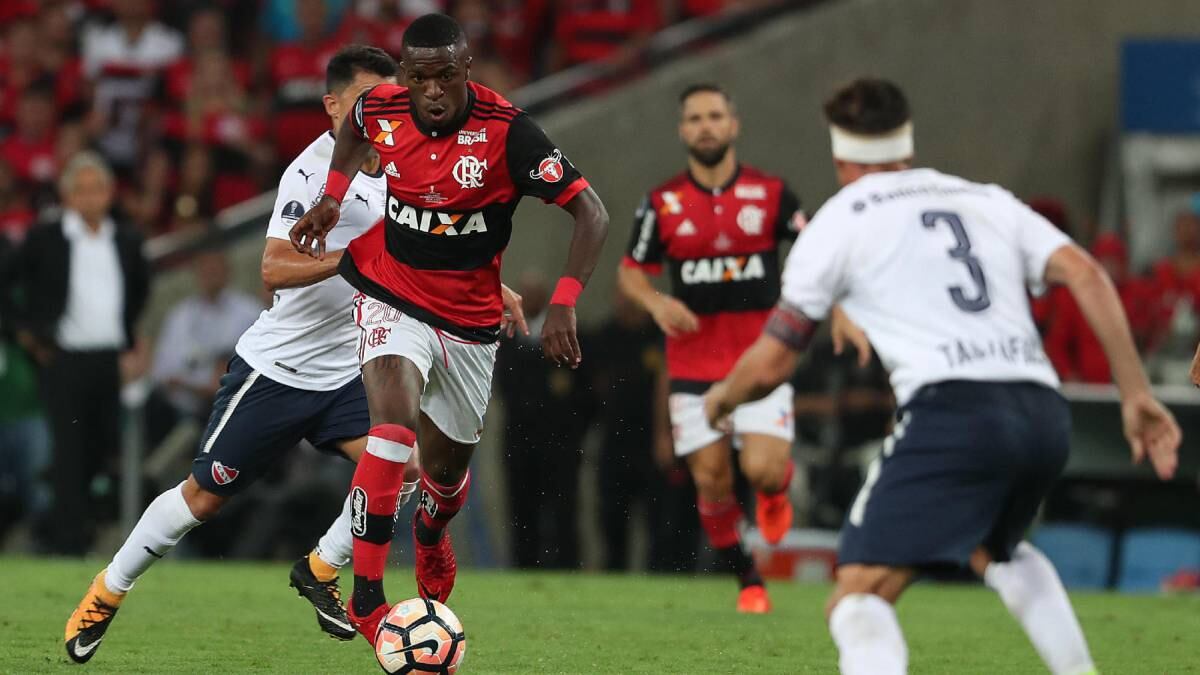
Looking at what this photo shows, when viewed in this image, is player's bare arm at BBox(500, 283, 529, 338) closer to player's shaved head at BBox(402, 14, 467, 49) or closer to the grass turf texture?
player's shaved head at BBox(402, 14, 467, 49)

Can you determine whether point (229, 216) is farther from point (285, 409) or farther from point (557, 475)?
point (285, 409)

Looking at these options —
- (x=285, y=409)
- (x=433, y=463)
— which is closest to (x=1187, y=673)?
(x=433, y=463)

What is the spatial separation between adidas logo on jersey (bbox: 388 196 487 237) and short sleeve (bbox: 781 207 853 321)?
2528 mm

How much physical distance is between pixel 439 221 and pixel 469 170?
25 cm

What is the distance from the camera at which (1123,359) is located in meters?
5.26

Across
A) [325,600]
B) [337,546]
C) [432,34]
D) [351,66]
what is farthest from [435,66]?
[325,600]

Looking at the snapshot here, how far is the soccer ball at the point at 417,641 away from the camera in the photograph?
6.73 meters

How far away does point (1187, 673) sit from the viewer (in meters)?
8.06

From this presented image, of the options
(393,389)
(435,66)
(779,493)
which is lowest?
(779,493)

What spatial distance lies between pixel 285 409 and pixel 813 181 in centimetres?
987

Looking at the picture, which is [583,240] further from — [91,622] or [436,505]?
[91,622]

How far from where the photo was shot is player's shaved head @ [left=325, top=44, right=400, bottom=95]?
837 cm

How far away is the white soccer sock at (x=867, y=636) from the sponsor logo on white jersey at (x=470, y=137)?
294cm

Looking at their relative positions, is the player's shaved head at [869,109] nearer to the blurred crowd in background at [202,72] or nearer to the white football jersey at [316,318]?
the white football jersey at [316,318]
